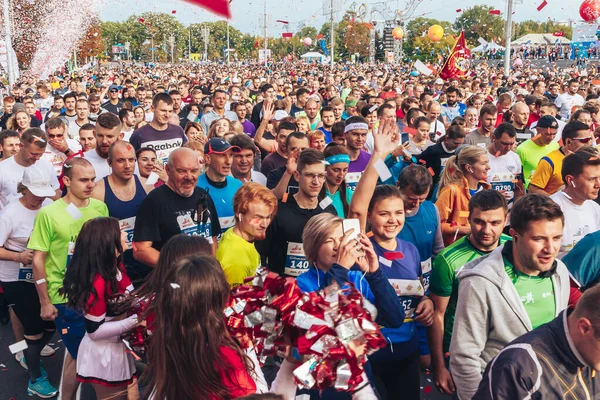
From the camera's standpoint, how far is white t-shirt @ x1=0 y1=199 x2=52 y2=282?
4633 millimetres

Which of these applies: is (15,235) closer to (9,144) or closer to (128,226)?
(128,226)

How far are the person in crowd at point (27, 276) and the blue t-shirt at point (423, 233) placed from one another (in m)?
2.78

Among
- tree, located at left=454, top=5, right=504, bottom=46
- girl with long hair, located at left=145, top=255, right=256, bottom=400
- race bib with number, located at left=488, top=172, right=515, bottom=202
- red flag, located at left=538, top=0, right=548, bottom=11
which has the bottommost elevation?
girl with long hair, located at left=145, top=255, right=256, bottom=400

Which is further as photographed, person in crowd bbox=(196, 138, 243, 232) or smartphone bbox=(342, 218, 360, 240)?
person in crowd bbox=(196, 138, 243, 232)

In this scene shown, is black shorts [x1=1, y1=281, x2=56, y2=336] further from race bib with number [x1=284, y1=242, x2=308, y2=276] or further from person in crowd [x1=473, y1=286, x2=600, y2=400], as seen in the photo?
person in crowd [x1=473, y1=286, x2=600, y2=400]

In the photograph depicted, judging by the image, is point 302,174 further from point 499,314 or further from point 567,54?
point 567,54

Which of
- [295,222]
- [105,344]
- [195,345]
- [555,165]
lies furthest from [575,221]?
[105,344]

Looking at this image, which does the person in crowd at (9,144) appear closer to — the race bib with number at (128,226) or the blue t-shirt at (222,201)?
the race bib with number at (128,226)

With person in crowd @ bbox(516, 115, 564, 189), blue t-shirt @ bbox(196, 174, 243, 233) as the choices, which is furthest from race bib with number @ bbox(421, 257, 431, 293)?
person in crowd @ bbox(516, 115, 564, 189)

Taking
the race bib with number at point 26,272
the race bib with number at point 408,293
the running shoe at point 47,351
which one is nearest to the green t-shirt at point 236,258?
the race bib with number at point 408,293

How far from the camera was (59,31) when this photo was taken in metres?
29.5

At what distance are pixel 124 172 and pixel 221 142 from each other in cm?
85

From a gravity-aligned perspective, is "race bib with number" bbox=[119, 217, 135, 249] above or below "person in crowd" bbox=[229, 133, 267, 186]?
below

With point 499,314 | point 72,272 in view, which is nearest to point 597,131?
point 499,314
